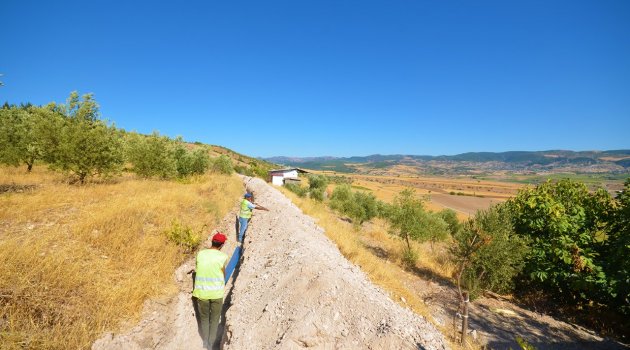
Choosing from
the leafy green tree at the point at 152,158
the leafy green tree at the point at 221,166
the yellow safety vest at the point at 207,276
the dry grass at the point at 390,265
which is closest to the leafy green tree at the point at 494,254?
the dry grass at the point at 390,265

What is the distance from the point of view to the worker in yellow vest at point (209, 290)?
5.93m

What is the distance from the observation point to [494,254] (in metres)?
11.1

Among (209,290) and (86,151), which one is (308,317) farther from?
(86,151)

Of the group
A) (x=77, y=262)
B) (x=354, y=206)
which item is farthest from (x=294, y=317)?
(x=354, y=206)

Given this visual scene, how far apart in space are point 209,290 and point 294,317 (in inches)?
72.6

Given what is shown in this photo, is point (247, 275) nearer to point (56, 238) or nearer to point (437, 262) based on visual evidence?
point (56, 238)

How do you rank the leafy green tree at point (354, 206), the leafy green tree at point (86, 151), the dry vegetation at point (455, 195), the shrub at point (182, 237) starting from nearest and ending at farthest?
1. the shrub at point (182, 237)
2. the leafy green tree at point (86, 151)
3. the leafy green tree at point (354, 206)
4. the dry vegetation at point (455, 195)

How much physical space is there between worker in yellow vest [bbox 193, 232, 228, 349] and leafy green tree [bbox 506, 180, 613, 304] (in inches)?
453

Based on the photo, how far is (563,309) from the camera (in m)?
11.3

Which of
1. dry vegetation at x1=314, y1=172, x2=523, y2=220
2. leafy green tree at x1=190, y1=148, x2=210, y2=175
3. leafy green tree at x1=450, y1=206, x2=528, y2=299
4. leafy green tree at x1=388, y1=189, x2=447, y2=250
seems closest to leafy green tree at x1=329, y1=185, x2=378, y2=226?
dry vegetation at x1=314, y1=172, x2=523, y2=220

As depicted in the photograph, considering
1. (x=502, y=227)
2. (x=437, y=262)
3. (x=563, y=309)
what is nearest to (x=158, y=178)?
(x=437, y=262)

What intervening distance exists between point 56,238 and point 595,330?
17.3 m

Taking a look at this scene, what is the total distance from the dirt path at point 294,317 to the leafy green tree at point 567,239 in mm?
7504

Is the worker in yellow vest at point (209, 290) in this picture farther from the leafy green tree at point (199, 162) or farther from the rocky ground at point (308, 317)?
the leafy green tree at point (199, 162)
